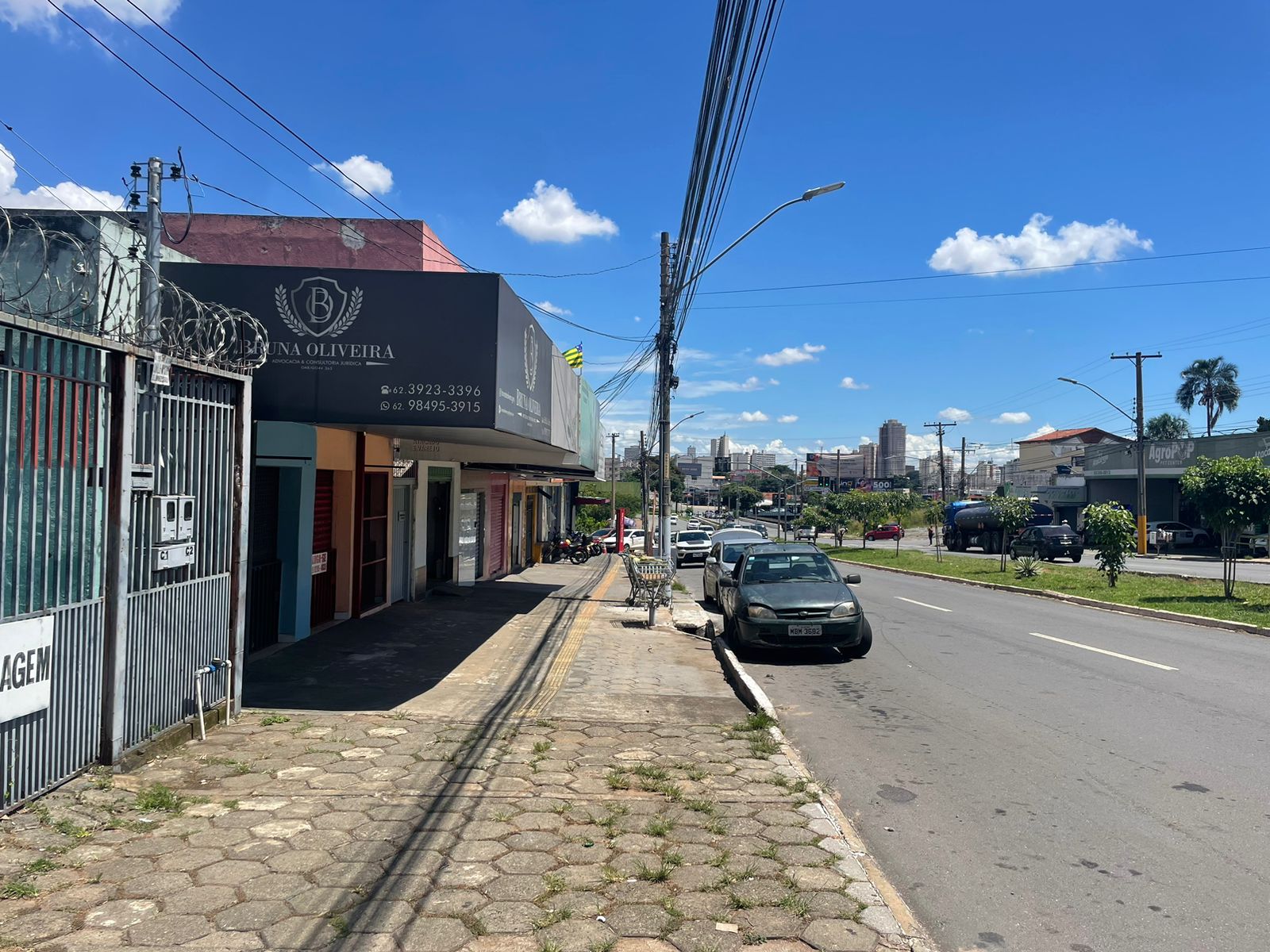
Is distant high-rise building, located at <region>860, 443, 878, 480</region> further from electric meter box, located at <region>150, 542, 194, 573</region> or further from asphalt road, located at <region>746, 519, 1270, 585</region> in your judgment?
electric meter box, located at <region>150, 542, 194, 573</region>

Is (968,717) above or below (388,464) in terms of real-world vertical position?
below

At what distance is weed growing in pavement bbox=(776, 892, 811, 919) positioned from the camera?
12.9 ft

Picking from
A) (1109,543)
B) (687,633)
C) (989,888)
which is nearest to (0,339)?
(989,888)

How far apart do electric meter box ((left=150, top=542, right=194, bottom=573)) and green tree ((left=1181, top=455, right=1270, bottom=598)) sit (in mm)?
18676

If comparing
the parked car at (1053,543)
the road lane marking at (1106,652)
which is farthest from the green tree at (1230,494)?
the parked car at (1053,543)

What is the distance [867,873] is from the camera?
4.39 m

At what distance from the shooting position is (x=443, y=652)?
415 inches

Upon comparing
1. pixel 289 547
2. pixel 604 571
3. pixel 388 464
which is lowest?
pixel 604 571

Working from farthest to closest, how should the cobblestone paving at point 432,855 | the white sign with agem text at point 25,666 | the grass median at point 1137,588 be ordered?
the grass median at point 1137,588 < the white sign with agem text at point 25,666 < the cobblestone paving at point 432,855

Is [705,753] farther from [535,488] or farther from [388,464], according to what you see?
[535,488]

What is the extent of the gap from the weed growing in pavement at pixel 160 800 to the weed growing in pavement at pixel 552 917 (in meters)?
2.39

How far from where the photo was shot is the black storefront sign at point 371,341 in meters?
8.55

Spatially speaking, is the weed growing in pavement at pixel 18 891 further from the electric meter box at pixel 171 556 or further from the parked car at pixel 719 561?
the parked car at pixel 719 561

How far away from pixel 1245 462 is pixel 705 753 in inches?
656
